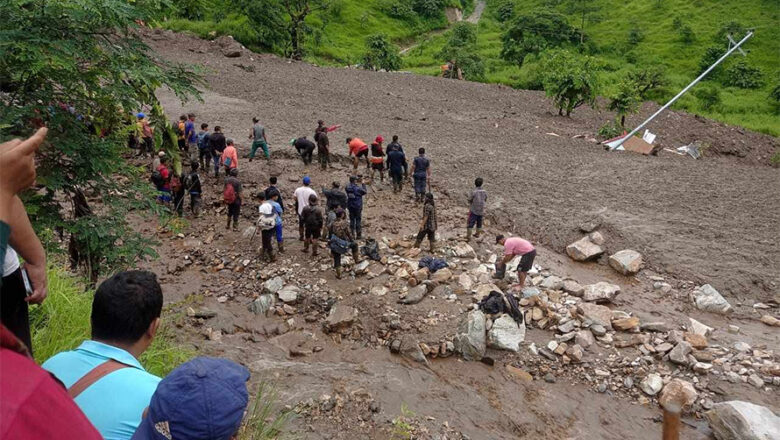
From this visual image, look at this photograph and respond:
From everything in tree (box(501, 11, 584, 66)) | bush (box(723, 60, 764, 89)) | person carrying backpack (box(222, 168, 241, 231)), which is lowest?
person carrying backpack (box(222, 168, 241, 231))

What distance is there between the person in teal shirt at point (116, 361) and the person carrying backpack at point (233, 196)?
837 cm

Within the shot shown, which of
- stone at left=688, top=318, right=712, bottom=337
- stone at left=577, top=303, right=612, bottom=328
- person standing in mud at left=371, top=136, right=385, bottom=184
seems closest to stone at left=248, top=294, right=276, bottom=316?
stone at left=577, top=303, right=612, bottom=328

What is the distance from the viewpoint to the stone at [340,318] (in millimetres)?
8555

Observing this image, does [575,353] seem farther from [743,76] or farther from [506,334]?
[743,76]

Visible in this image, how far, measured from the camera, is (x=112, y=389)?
2.38 metres

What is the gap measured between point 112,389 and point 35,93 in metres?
4.14

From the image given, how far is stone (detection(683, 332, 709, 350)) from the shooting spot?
790 cm

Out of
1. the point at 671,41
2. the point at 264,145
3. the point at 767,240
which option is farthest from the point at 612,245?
the point at 671,41

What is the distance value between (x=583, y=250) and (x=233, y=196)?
7.53 meters

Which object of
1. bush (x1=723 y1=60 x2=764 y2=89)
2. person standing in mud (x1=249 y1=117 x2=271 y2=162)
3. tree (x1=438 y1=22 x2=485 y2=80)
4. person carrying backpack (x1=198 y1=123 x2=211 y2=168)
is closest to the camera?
person carrying backpack (x1=198 y1=123 x2=211 y2=168)

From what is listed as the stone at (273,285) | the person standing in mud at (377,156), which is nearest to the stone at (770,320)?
the stone at (273,285)

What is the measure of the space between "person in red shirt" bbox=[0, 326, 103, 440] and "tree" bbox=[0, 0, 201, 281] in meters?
4.11

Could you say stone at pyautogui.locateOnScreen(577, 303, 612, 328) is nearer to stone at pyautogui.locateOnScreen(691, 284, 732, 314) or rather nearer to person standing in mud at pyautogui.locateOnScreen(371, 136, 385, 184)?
stone at pyautogui.locateOnScreen(691, 284, 732, 314)

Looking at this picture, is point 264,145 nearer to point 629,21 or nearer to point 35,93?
point 35,93
